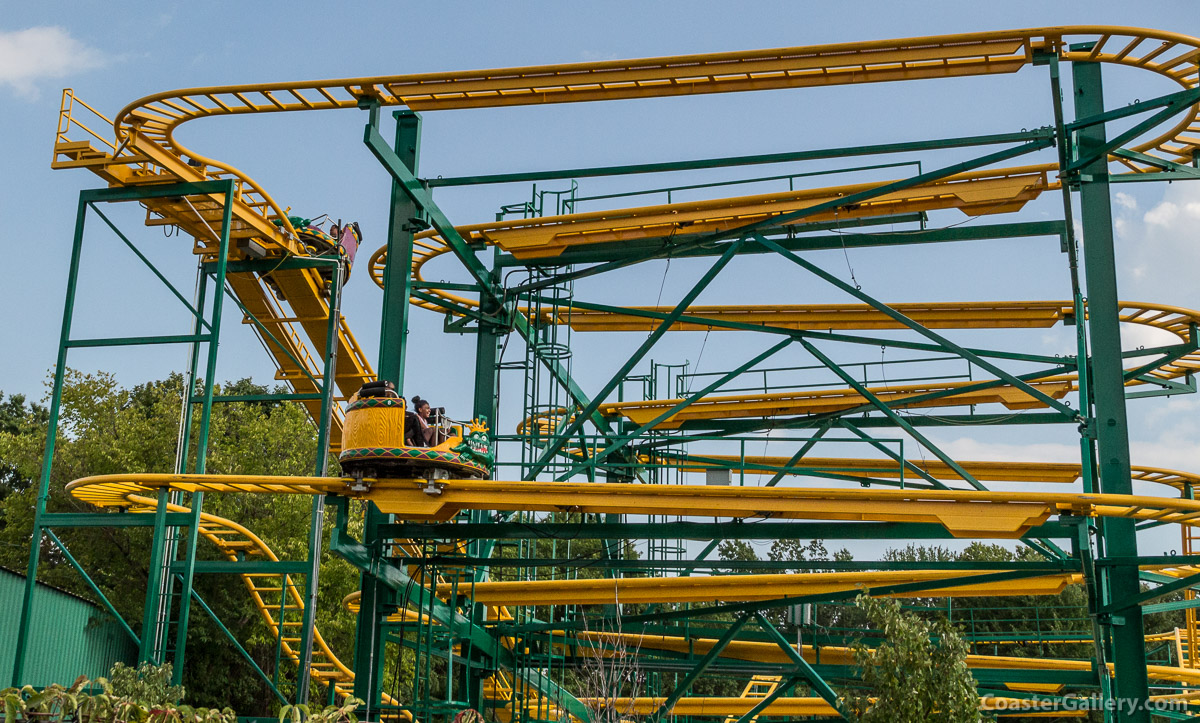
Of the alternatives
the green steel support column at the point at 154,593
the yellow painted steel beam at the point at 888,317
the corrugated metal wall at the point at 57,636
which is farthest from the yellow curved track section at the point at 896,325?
the corrugated metal wall at the point at 57,636

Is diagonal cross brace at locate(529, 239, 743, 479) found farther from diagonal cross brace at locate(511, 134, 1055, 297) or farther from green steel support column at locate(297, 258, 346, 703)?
green steel support column at locate(297, 258, 346, 703)

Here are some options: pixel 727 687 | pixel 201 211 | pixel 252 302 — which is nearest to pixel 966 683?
pixel 201 211

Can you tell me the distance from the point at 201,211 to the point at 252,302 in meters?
3.74

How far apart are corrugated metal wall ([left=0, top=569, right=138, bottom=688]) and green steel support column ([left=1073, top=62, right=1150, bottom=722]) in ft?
89.0

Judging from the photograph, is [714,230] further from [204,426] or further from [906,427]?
[204,426]

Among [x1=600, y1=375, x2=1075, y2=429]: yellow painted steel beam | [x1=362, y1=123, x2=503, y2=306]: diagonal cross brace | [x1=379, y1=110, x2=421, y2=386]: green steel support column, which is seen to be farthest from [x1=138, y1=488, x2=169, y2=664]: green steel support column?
[x1=600, y1=375, x2=1075, y2=429]: yellow painted steel beam

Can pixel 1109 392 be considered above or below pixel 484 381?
below

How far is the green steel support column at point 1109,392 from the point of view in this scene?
56.2 ft

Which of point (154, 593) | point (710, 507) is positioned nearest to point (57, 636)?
point (154, 593)

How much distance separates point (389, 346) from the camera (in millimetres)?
20531

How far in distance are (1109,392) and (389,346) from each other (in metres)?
11.7

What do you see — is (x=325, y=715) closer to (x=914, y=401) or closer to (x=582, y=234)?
(x=582, y=234)

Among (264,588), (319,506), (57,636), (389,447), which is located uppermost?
(389,447)

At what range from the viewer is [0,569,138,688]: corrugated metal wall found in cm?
3198
